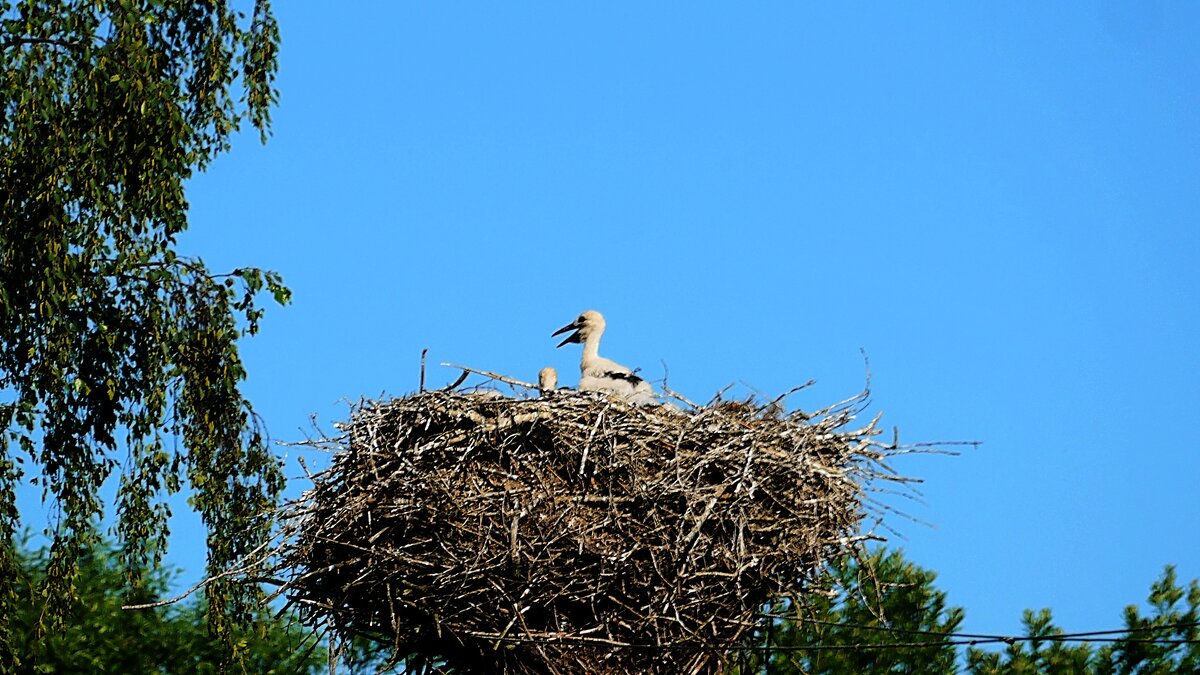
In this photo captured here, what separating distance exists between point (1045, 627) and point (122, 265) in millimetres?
10559

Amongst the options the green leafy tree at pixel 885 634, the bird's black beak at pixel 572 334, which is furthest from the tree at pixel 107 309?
the green leafy tree at pixel 885 634

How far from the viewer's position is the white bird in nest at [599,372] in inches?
420

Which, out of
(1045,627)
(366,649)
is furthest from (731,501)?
(1045,627)

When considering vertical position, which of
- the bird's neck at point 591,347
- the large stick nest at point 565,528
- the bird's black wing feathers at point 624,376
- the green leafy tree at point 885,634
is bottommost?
the large stick nest at point 565,528

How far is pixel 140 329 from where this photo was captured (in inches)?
495

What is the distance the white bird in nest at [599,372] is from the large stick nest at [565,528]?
39cm

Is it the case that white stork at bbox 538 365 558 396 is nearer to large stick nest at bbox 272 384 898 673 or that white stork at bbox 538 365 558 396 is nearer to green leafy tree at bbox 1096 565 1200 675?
large stick nest at bbox 272 384 898 673

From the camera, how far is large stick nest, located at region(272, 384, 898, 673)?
9.80 m

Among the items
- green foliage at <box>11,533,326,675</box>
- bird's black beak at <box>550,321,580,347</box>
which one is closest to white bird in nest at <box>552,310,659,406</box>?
bird's black beak at <box>550,321,580,347</box>

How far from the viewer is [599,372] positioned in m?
11.8

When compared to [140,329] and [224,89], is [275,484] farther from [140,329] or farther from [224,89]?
[224,89]

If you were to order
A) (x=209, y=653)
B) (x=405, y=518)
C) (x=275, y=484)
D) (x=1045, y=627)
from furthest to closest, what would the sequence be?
1. (x=209, y=653)
2. (x=1045, y=627)
3. (x=275, y=484)
4. (x=405, y=518)

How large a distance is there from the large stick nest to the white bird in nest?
388mm

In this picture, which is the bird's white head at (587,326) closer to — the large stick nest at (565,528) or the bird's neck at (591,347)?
the bird's neck at (591,347)
